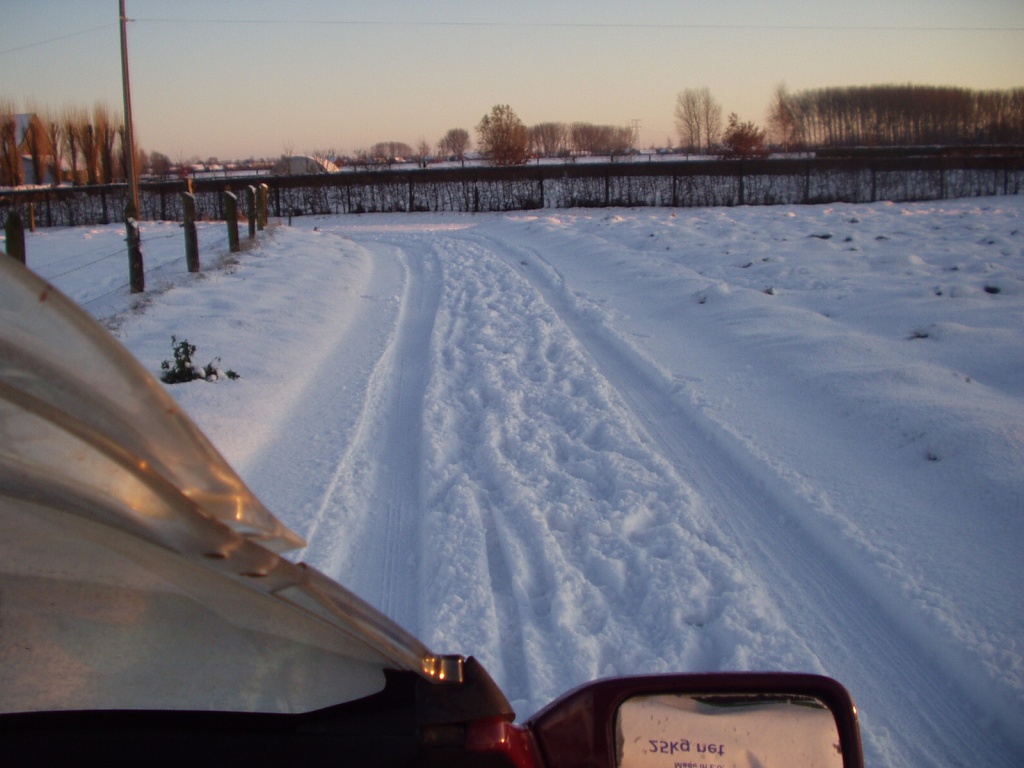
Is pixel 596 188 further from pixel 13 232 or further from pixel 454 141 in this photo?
pixel 454 141

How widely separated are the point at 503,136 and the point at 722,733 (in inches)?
2200

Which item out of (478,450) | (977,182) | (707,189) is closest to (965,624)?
(478,450)

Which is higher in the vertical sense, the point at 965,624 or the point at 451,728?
the point at 451,728

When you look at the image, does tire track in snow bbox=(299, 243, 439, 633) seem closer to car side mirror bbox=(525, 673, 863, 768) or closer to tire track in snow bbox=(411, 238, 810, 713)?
tire track in snow bbox=(411, 238, 810, 713)

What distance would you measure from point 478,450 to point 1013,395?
432cm

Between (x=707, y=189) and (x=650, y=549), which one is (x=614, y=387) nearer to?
(x=650, y=549)

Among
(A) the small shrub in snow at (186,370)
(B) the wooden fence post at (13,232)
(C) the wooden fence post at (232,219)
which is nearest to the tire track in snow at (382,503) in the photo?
(A) the small shrub in snow at (186,370)

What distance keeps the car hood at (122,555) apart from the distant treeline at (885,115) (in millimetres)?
83805

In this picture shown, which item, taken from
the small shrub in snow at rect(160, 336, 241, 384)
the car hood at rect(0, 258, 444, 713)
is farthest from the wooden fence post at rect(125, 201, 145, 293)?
the car hood at rect(0, 258, 444, 713)

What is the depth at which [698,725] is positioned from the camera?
3.98ft

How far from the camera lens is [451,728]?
3.42ft

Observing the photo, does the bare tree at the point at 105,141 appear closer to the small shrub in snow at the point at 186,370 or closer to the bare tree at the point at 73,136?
the bare tree at the point at 73,136

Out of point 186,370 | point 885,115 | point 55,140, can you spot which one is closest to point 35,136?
point 55,140

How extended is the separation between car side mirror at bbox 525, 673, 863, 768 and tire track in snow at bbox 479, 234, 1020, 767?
1.85m
